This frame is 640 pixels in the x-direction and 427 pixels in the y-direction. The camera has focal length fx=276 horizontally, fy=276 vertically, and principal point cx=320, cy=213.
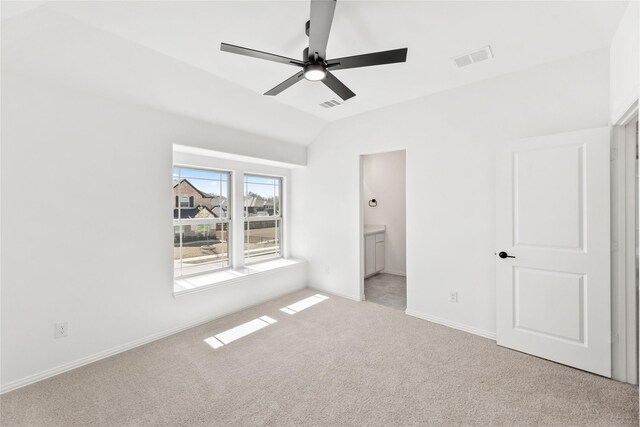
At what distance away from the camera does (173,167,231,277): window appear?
3.62 meters

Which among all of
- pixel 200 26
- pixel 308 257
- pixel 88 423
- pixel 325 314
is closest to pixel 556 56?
pixel 200 26

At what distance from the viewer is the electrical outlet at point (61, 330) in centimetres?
236

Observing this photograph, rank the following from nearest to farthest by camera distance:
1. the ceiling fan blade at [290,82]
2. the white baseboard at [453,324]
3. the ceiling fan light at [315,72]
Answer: the ceiling fan light at [315,72] → the ceiling fan blade at [290,82] → the white baseboard at [453,324]

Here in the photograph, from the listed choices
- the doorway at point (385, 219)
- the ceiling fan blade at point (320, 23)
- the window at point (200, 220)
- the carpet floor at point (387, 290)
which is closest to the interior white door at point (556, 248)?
the carpet floor at point (387, 290)

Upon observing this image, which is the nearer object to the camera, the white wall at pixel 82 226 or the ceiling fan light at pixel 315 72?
the ceiling fan light at pixel 315 72

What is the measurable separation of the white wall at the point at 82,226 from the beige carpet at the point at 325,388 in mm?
291

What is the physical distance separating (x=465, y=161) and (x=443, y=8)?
65.4 inches

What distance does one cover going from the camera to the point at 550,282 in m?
2.48

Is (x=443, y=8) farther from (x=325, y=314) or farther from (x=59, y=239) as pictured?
(x=59, y=239)

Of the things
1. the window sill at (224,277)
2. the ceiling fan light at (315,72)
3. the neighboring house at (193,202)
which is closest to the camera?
the ceiling fan light at (315,72)

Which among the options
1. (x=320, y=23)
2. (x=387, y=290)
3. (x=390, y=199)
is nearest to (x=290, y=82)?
(x=320, y=23)

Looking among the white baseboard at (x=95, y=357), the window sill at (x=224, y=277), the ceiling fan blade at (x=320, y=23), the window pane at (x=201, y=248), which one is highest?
the ceiling fan blade at (x=320, y=23)

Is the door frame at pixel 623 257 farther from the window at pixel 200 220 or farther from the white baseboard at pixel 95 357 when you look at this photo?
the window at pixel 200 220

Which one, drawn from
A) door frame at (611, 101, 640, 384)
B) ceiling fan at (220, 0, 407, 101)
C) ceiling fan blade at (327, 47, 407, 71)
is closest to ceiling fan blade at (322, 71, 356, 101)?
A: ceiling fan at (220, 0, 407, 101)
